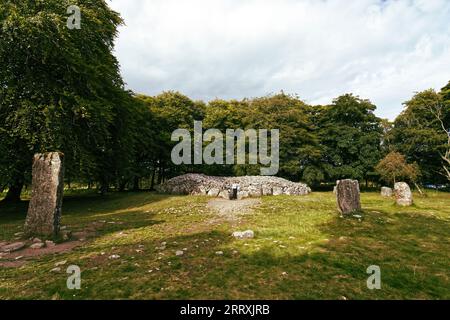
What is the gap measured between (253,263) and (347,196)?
375 inches

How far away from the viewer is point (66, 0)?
61.3 ft

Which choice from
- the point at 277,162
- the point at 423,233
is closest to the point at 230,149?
the point at 277,162

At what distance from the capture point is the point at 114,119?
934 inches

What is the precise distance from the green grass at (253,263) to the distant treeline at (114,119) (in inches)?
308

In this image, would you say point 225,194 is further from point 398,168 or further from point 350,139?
point 350,139

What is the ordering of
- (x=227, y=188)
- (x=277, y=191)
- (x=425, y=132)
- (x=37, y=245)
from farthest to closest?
(x=425, y=132) < (x=277, y=191) < (x=227, y=188) < (x=37, y=245)

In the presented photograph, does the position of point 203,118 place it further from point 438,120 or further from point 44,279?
point 44,279

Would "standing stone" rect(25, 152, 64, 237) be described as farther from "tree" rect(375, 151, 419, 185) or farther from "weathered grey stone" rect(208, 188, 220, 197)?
"tree" rect(375, 151, 419, 185)

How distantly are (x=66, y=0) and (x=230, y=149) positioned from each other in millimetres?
25082

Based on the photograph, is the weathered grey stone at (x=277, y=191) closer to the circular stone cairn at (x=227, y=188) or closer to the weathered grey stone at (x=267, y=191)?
the circular stone cairn at (x=227, y=188)

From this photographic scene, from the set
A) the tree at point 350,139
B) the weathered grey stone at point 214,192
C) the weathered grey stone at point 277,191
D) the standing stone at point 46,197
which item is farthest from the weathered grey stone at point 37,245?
the tree at point 350,139

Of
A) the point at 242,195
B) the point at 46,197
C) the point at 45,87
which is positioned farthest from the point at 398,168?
the point at 45,87

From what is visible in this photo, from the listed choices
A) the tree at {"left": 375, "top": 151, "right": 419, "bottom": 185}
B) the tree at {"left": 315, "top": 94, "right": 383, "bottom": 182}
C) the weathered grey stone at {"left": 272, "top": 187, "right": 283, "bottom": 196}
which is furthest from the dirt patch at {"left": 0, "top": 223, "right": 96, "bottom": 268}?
the tree at {"left": 315, "top": 94, "right": 383, "bottom": 182}

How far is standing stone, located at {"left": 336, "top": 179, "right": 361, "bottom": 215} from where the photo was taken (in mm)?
14125
